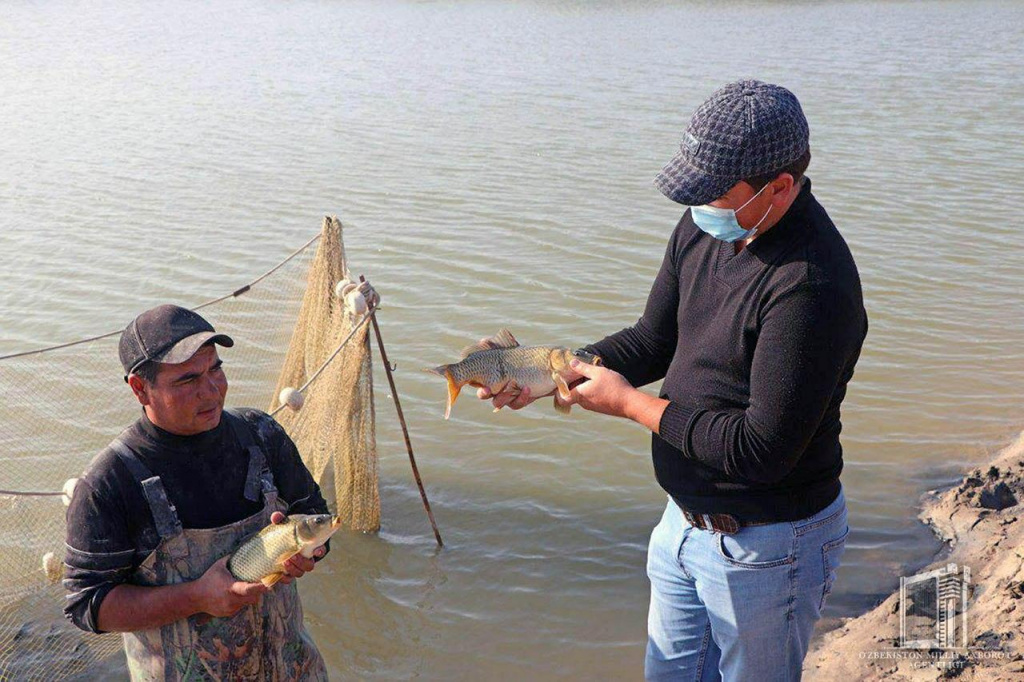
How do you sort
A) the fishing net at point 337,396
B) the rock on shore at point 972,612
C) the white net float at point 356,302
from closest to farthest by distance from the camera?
the rock on shore at point 972,612, the white net float at point 356,302, the fishing net at point 337,396

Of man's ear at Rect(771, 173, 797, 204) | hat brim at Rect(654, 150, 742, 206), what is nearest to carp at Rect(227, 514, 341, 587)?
hat brim at Rect(654, 150, 742, 206)

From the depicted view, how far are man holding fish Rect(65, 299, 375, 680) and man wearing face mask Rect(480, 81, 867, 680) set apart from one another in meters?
0.99

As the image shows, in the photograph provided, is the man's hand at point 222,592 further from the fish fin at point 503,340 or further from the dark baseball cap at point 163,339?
the fish fin at point 503,340

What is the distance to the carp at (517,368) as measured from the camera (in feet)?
10.4

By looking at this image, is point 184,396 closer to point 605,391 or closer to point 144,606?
point 144,606

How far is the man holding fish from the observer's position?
8.36 ft

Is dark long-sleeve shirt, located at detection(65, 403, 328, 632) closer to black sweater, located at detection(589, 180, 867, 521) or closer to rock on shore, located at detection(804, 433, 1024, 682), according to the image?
black sweater, located at detection(589, 180, 867, 521)

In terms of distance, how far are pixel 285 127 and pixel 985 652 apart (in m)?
12.6

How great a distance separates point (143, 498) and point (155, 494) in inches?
1.4

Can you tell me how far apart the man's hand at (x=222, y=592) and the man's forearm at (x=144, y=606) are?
20mm

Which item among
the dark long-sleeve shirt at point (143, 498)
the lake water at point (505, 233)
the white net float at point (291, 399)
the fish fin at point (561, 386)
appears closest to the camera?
the dark long-sleeve shirt at point (143, 498)

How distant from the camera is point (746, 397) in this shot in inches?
103

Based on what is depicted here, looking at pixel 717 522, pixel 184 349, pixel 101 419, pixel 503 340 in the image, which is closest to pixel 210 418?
pixel 184 349

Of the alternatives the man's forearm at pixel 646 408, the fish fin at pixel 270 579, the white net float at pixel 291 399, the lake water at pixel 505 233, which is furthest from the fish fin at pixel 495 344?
the lake water at pixel 505 233
